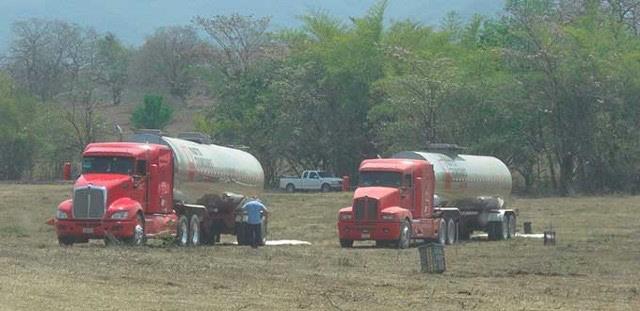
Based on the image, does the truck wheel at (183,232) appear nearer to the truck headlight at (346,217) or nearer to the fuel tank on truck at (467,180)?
the truck headlight at (346,217)

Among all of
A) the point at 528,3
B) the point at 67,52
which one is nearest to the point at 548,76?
the point at 528,3

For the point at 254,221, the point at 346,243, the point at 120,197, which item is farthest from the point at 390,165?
the point at 120,197

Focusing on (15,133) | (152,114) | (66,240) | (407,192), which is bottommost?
(66,240)

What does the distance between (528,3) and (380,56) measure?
48.1 feet

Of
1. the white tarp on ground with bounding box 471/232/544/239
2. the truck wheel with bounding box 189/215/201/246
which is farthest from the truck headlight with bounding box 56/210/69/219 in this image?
the white tarp on ground with bounding box 471/232/544/239

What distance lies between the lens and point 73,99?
325 feet

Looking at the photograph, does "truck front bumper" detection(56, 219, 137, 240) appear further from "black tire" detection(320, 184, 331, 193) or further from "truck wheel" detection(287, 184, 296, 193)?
"truck wheel" detection(287, 184, 296, 193)

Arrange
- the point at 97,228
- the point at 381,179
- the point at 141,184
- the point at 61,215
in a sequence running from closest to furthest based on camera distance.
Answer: the point at 97,228 < the point at 61,215 < the point at 141,184 < the point at 381,179

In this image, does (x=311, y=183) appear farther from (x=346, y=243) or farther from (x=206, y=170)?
(x=206, y=170)

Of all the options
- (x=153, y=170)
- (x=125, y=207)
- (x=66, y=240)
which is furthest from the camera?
(x=153, y=170)

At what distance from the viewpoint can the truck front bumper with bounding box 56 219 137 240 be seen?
109 ft

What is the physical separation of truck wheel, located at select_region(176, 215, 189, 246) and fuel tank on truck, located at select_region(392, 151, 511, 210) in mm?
8291

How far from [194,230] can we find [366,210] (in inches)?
200

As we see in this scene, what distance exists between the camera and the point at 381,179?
39531 mm
